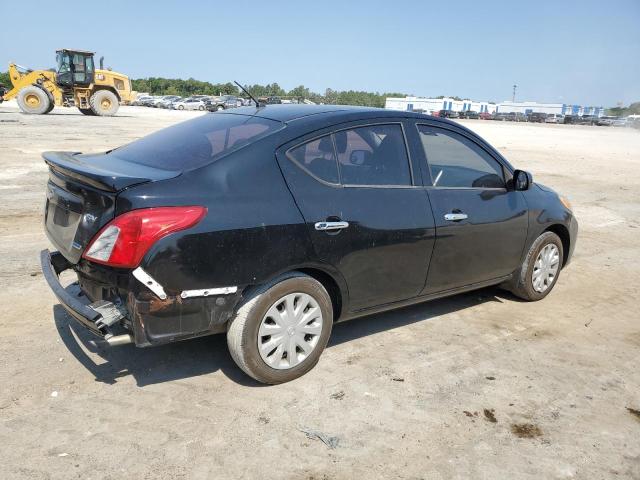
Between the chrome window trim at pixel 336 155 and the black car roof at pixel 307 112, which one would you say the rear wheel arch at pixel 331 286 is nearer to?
the chrome window trim at pixel 336 155

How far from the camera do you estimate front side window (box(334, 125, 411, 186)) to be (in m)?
3.69

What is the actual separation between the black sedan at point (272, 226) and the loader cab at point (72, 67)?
28.2m

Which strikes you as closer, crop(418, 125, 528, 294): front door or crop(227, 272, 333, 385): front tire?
crop(227, 272, 333, 385): front tire

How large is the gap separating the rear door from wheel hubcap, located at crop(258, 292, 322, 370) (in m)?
0.31

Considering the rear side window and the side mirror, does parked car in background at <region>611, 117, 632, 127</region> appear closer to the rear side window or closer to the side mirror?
the side mirror

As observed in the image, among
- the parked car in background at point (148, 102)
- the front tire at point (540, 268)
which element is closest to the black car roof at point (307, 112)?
the front tire at point (540, 268)

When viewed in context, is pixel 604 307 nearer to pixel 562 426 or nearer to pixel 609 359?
pixel 609 359

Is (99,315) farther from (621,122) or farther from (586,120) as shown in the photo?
(586,120)

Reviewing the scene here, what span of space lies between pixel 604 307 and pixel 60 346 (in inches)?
185

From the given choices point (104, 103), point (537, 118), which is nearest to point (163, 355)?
point (104, 103)

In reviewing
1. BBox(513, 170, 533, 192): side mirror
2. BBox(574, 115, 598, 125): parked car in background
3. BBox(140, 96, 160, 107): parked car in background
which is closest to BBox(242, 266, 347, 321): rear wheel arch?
BBox(513, 170, 533, 192): side mirror

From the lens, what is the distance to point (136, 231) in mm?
2857

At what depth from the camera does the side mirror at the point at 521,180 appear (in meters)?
4.61

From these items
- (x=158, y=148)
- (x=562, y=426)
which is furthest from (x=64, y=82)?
(x=562, y=426)
